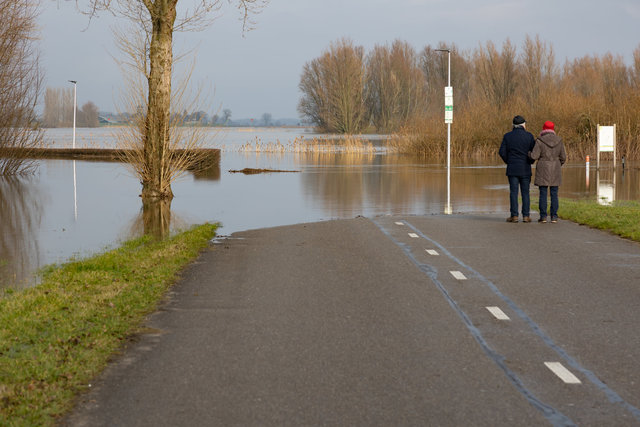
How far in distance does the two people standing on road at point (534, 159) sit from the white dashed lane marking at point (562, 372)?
395 inches

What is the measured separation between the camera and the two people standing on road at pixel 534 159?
15.8 m

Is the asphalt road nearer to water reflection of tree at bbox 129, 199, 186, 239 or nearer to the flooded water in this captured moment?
the flooded water

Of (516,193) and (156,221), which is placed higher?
(516,193)

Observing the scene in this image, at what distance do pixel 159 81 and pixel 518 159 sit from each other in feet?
32.5

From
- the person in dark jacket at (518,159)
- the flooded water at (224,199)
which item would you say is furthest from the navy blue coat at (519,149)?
the flooded water at (224,199)

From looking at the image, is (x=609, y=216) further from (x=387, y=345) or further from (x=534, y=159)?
(x=387, y=345)

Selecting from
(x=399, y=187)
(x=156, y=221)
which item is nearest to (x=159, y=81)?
(x=156, y=221)

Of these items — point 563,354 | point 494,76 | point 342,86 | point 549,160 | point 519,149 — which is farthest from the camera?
point 342,86

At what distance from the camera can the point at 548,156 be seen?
15.9m

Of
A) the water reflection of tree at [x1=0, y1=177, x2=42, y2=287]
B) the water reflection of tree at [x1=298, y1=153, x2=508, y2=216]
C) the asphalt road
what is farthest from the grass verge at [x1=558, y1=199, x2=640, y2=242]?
the water reflection of tree at [x1=0, y1=177, x2=42, y2=287]

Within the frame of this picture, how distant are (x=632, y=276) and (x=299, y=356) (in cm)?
524

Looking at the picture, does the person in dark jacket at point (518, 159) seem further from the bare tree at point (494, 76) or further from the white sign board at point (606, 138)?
the bare tree at point (494, 76)

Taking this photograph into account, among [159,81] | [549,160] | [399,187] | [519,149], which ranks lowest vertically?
[399,187]

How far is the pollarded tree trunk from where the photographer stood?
70.0ft
